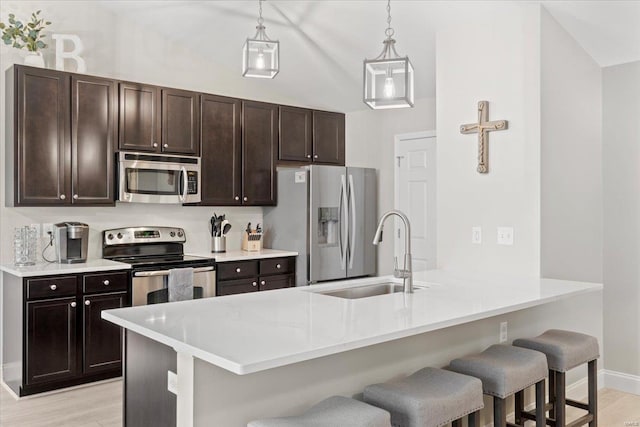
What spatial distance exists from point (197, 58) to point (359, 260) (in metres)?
2.52

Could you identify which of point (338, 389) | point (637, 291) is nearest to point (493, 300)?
point (338, 389)

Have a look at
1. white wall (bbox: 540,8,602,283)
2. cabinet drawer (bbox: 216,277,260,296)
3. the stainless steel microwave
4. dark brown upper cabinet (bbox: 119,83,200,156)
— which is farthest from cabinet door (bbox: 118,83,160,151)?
white wall (bbox: 540,8,602,283)

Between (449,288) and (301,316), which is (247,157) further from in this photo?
(301,316)

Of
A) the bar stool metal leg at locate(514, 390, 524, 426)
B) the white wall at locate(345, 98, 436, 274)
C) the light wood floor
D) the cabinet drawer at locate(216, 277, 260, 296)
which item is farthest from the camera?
the white wall at locate(345, 98, 436, 274)

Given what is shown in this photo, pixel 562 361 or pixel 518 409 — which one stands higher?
pixel 562 361

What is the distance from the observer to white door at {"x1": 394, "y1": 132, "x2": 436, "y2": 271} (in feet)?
17.5

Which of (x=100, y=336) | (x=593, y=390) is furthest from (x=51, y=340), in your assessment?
(x=593, y=390)

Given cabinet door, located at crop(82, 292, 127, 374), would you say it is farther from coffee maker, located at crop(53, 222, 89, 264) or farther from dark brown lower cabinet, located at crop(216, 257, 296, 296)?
dark brown lower cabinet, located at crop(216, 257, 296, 296)

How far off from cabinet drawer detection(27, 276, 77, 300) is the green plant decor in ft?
5.67

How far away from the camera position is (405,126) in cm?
561

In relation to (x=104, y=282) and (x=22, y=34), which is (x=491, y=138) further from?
(x=22, y=34)

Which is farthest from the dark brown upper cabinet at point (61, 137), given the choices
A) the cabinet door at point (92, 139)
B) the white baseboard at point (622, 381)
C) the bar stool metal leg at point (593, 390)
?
the white baseboard at point (622, 381)

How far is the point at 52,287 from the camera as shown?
3.78m

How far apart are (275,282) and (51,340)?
6.29 feet
